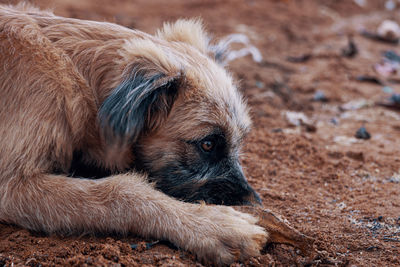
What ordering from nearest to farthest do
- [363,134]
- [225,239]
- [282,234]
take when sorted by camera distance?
[225,239]
[282,234]
[363,134]

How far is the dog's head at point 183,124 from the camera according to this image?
3.23 metres

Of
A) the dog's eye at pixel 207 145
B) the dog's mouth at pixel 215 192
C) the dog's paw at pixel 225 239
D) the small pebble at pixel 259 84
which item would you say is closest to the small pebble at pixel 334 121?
the small pebble at pixel 259 84

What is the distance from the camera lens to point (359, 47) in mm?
9031

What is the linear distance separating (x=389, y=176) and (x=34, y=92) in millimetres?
3198

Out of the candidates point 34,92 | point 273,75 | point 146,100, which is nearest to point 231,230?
point 146,100

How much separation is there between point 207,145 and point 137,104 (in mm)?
654

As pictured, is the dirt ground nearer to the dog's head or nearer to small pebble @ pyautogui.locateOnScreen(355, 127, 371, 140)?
small pebble @ pyautogui.locateOnScreen(355, 127, 371, 140)

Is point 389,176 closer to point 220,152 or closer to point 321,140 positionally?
point 321,140

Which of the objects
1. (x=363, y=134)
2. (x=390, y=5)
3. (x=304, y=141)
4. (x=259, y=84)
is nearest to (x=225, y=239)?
(x=304, y=141)

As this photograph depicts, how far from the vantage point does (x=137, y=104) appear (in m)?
3.10

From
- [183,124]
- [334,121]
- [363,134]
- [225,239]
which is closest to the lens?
[225,239]

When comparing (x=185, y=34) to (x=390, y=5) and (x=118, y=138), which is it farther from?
(x=390, y=5)

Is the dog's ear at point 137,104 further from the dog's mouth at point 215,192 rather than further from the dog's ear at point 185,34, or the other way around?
the dog's ear at point 185,34

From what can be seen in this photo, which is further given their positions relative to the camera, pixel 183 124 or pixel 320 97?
pixel 320 97
